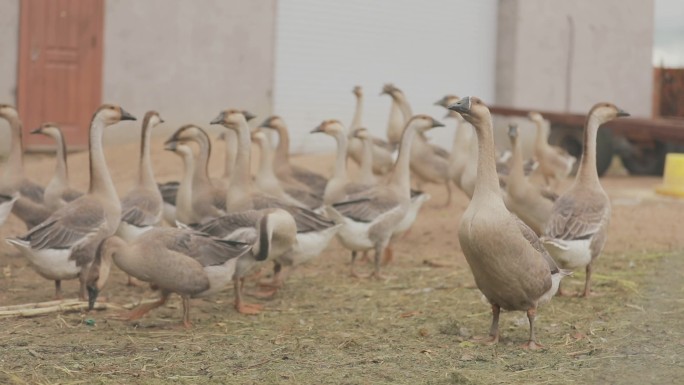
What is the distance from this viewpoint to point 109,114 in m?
10.3

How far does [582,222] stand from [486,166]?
212cm

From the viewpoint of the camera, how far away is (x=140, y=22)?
739 inches

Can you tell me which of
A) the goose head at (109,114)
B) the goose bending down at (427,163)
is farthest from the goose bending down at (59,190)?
the goose bending down at (427,163)

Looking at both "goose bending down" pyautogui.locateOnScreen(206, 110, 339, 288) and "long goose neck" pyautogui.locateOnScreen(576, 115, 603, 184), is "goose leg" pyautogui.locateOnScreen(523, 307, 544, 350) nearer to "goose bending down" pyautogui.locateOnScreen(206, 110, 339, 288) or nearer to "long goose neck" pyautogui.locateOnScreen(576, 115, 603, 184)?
"long goose neck" pyautogui.locateOnScreen(576, 115, 603, 184)

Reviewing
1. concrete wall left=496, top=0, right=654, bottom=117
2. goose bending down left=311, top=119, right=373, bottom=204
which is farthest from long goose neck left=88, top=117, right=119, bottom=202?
concrete wall left=496, top=0, right=654, bottom=117

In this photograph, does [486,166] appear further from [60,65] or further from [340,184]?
[60,65]

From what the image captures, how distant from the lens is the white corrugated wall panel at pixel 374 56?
21.0 m

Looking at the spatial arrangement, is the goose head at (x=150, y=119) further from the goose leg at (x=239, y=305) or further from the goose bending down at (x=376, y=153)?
the goose bending down at (x=376, y=153)

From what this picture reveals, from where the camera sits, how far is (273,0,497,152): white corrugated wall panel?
21000 mm

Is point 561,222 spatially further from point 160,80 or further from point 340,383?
point 160,80

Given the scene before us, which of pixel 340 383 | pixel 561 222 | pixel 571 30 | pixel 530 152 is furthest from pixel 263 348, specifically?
pixel 571 30

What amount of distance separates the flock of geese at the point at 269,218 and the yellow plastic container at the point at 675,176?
4984mm

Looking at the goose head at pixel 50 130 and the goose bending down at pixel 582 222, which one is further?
the goose head at pixel 50 130

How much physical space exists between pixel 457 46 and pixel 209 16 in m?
7.00
